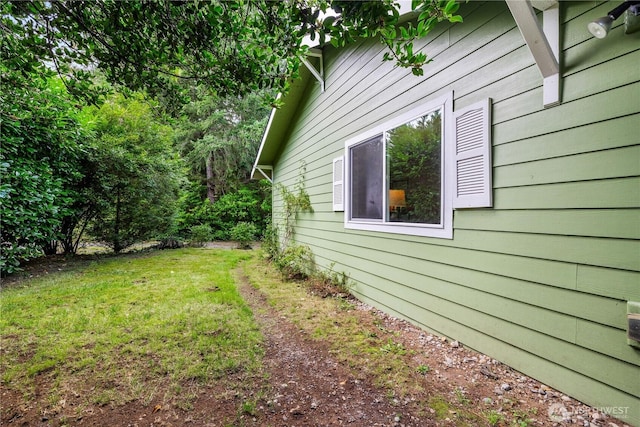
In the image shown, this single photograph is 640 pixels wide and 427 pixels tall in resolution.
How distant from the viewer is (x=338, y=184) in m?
4.82

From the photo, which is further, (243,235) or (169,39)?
(243,235)

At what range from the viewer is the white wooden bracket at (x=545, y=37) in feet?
6.00

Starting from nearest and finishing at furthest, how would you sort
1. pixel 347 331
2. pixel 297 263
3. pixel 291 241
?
pixel 347 331 < pixel 297 263 < pixel 291 241

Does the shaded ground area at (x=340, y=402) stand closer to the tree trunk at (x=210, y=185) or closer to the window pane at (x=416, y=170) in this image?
the window pane at (x=416, y=170)

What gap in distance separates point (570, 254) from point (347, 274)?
2.99m

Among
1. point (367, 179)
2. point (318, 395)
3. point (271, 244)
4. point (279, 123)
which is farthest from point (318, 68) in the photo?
point (318, 395)

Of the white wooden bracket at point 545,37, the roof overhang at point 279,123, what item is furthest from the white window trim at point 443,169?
the roof overhang at point 279,123

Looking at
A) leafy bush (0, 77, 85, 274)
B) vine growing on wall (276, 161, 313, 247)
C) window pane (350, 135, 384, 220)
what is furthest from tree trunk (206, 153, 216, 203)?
window pane (350, 135, 384, 220)

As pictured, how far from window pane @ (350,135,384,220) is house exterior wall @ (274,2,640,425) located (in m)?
0.66

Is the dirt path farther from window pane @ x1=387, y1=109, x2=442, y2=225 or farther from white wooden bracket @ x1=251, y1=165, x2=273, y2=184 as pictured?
white wooden bracket @ x1=251, y1=165, x2=273, y2=184

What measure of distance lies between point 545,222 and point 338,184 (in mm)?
3124

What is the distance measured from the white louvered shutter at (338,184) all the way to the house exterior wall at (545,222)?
5.15 feet

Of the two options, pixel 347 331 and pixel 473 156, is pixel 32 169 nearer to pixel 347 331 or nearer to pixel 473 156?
pixel 347 331

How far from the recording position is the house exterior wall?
1.65m
